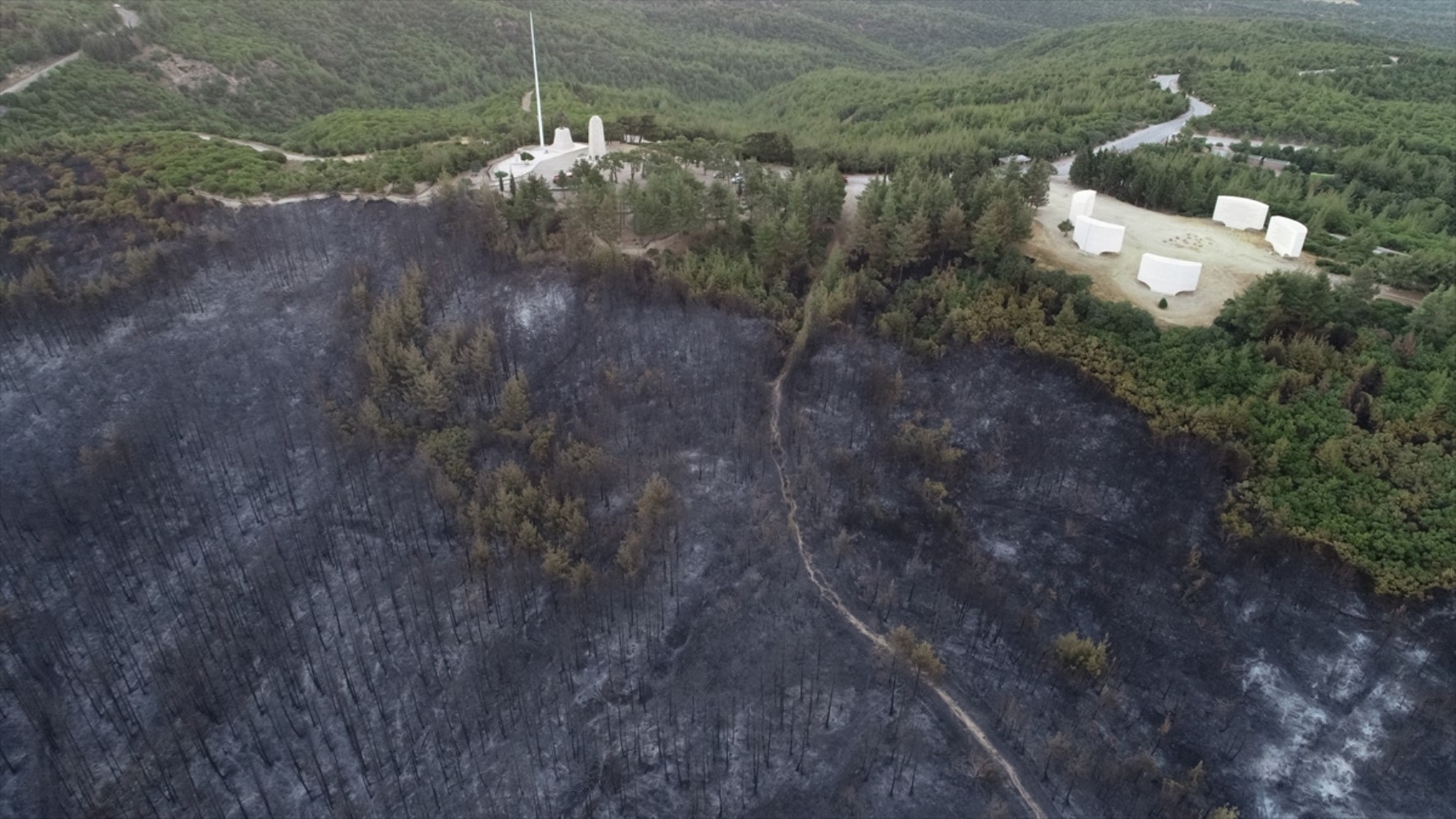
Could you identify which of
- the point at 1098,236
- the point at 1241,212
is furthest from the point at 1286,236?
the point at 1098,236

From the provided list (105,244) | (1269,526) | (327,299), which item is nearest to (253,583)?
(327,299)

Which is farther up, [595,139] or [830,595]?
[595,139]

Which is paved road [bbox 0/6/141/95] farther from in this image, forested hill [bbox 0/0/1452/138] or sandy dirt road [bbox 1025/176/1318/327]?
sandy dirt road [bbox 1025/176/1318/327]

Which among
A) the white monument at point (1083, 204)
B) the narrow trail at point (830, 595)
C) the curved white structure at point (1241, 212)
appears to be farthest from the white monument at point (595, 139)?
the curved white structure at point (1241, 212)

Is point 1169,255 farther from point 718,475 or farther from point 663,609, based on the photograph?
point 663,609

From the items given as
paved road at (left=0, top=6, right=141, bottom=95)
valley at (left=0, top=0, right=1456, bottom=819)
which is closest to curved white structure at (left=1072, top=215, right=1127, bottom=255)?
valley at (left=0, top=0, right=1456, bottom=819)

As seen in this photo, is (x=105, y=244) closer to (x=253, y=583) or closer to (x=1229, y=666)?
(x=253, y=583)

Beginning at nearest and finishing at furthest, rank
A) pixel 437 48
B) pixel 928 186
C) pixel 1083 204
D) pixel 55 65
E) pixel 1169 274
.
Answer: pixel 1169 274
pixel 928 186
pixel 1083 204
pixel 55 65
pixel 437 48
